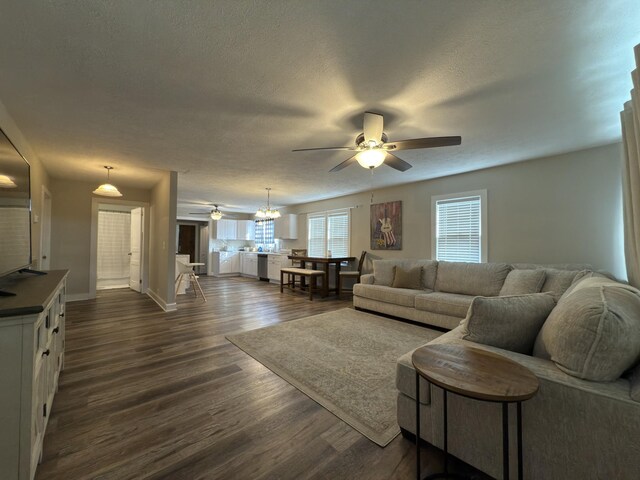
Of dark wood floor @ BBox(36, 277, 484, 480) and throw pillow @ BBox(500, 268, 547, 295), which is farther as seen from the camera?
throw pillow @ BBox(500, 268, 547, 295)

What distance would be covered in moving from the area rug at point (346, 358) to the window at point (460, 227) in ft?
5.39

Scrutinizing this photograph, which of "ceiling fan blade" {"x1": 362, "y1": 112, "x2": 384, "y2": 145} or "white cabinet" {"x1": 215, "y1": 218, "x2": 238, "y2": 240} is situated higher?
"ceiling fan blade" {"x1": 362, "y1": 112, "x2": 384, "y2": 145}

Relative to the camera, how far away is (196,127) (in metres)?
2.75

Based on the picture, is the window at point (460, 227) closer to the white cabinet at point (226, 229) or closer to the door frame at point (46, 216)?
the door frame at point (46, 216)

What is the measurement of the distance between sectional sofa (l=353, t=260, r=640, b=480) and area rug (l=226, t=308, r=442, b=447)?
0.36 m

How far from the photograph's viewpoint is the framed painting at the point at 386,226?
5.42m

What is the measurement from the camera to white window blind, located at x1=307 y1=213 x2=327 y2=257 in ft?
23.5

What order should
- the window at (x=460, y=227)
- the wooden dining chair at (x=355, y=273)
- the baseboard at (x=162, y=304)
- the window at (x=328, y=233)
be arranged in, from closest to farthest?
the window at (x=460, y=227), the baseboard at (x=162, y=304), the wooden dining chair at (x=355, y=273), the window at (x=328, y=233)

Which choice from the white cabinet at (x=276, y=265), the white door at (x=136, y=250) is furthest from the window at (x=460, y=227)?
the white door at (x=136, y=250)

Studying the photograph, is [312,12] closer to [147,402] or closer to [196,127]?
[196,127]

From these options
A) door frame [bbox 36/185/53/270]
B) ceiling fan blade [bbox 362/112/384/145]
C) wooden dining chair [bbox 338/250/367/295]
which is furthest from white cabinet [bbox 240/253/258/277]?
ceiling fan blade [bbox 362/112/384/145]

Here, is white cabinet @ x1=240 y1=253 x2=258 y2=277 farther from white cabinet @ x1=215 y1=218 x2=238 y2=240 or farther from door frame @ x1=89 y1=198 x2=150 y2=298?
door frame @ x1=89 y1=198 x2=150 y2=298

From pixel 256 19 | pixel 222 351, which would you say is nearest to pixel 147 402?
pixel 222 351

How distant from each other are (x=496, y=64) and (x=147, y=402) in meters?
3.50
